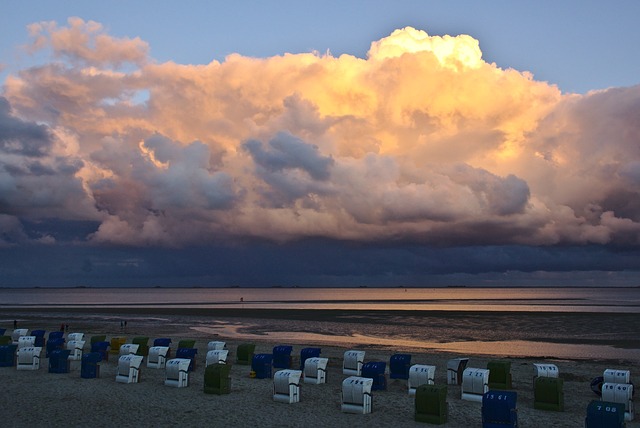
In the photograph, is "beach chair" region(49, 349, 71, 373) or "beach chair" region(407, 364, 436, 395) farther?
"beach chair" region(49, 349, 71, 373)

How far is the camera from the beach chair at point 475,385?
76.4 feet

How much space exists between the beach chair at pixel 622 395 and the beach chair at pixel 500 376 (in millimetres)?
4841

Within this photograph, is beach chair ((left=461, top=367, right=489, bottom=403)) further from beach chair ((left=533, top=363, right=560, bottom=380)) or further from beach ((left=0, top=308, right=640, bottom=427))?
beach chair ((left=533, top=363, right=560, bottom=380))

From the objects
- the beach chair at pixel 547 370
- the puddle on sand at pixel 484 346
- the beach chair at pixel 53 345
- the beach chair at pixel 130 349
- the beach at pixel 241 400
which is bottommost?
the puddle on sand at pixel 484 346

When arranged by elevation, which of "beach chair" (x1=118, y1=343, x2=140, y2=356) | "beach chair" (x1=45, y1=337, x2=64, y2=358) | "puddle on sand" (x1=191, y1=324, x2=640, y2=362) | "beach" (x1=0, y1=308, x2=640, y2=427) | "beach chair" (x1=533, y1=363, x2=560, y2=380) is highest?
"beach chair" (x1=533, y1=363, x2=560, y2=380)

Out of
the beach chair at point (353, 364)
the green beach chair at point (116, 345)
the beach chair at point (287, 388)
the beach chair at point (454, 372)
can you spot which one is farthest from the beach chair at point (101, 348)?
the beach chair at point (454, 372)

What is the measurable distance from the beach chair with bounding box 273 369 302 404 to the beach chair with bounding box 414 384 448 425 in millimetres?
5059

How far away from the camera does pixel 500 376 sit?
26.0 metres

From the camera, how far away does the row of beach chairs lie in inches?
749

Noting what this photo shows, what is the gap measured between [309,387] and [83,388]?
31.8ft

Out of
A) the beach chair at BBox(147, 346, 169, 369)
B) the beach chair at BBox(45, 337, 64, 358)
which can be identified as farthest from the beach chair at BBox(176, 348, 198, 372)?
the beach chair at BBox(45, 337, 64, 358)

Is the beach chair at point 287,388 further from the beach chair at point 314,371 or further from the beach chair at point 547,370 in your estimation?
the beach chair at point 547,370

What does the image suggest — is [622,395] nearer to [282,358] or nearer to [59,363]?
[282,358]

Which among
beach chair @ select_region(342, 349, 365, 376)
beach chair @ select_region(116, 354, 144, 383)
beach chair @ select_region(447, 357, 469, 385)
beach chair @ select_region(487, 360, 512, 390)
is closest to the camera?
beach chair @ select_region(487, 360, 512, 390)
